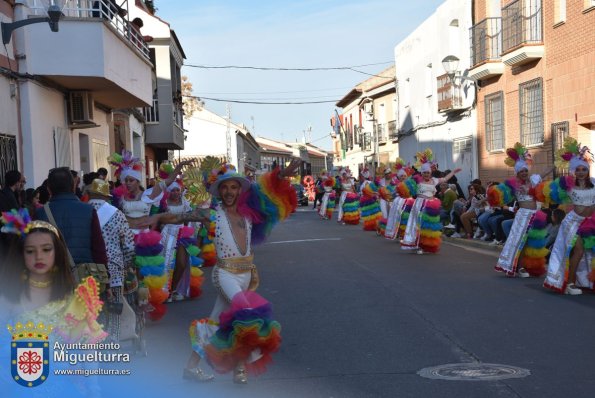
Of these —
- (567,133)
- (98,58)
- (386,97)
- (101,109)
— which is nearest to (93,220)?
(98,58)

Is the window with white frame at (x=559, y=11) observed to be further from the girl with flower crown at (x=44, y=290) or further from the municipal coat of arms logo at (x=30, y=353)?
the municipal coat of arms logo at (x=30, y=353)

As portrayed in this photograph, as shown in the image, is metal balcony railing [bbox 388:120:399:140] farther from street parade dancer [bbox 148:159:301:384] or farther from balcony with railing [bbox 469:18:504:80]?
street parade dancer [bbox 148:159:301:384]

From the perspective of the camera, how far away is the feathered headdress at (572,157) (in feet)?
35.2

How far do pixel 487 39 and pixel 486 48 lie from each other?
1.05ft

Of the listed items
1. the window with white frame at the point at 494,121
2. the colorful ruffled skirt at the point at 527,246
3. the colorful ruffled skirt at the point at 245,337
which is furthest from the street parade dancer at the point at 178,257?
the window with white frame at the point at 494,121

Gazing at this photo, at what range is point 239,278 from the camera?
6.52m

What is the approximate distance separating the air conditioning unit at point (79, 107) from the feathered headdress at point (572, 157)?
1139cm

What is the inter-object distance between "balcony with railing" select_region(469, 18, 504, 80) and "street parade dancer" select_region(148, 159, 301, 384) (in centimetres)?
1793

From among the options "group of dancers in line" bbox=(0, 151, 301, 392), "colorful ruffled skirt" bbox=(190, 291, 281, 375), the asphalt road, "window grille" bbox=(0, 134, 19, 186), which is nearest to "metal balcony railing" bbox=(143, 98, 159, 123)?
"window grille" bbox=(0, 134, 19, 186)

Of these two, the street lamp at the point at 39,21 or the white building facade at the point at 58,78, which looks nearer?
the street lamp at the point at 39,21

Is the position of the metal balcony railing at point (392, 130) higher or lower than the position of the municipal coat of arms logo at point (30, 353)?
higher

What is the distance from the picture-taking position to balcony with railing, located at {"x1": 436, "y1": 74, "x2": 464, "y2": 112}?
27.2 m

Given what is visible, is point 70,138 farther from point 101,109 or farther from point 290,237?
point 290,237

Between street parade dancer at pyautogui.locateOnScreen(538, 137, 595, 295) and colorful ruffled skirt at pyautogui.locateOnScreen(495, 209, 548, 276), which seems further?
colorful ruffled skirt at pyautogui.locateOnScreen(495, 209, 548, 276)
